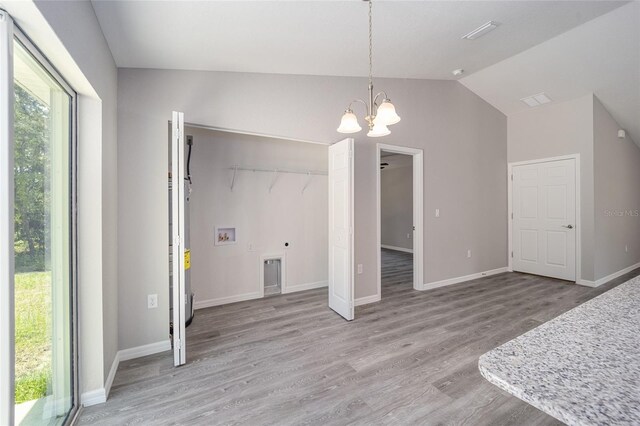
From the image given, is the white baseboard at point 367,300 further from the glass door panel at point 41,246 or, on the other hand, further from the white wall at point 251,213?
the glass door panel at point 41,246

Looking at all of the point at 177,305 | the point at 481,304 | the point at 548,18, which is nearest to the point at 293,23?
the point at 177,305

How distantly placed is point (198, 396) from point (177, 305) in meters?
0.67

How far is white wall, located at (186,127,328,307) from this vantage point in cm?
354

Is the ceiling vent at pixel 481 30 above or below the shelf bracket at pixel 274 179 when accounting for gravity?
above

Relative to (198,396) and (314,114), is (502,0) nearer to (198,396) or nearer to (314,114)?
(314,114)

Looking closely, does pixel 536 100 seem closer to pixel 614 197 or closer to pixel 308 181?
pixel 614 197

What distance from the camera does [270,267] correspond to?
4.07 metres

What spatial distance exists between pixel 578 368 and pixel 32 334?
2131mm

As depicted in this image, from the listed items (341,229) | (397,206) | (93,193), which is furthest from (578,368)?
(397,206)

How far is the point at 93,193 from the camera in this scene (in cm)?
185

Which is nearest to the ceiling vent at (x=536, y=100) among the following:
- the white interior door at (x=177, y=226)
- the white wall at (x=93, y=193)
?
the white interior door at (x=177, y=226)

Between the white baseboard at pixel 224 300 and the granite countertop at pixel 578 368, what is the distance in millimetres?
3485

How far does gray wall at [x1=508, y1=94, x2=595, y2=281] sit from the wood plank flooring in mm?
1262

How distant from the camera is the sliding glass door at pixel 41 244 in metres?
1.24
